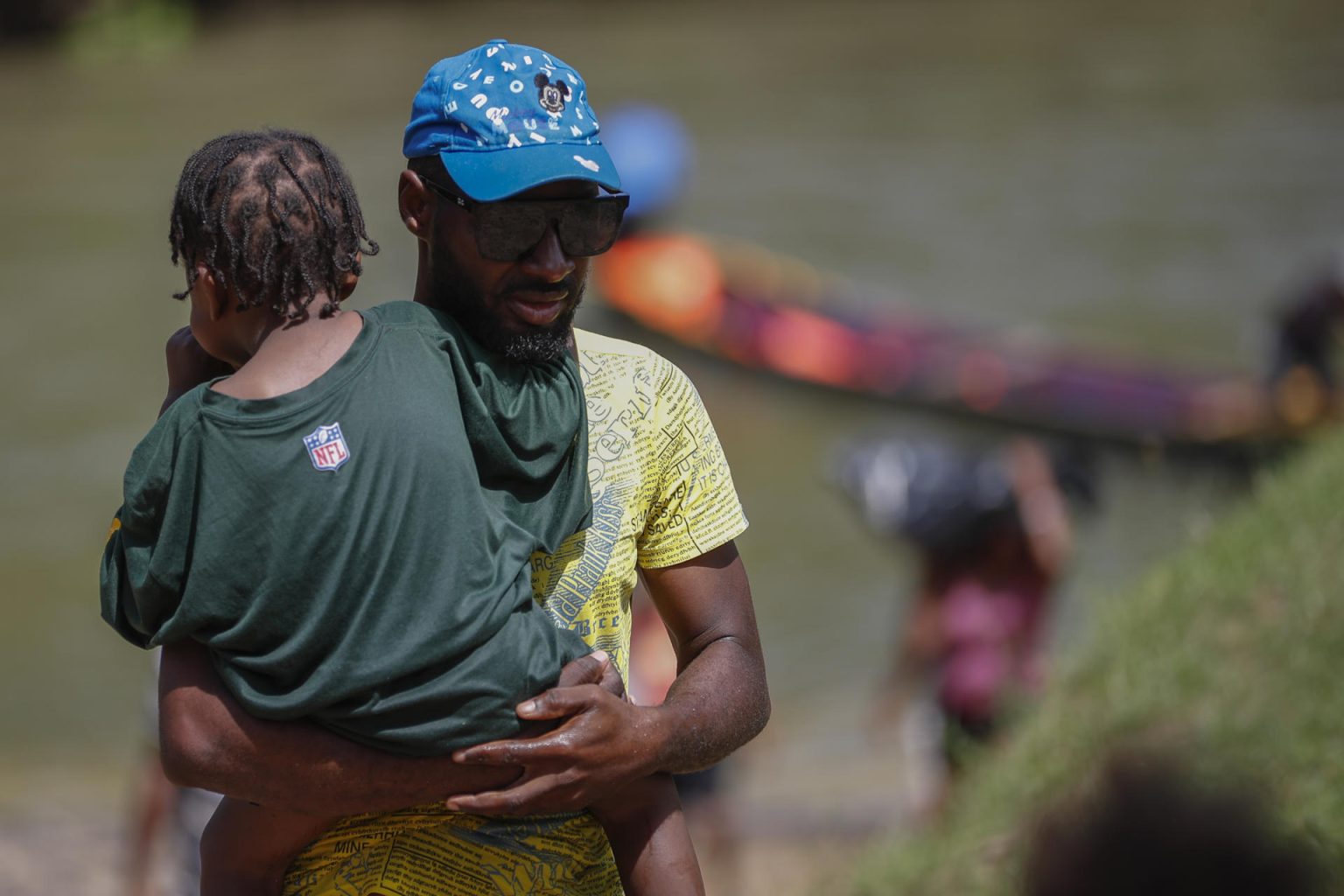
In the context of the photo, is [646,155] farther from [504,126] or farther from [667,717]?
[667,717]

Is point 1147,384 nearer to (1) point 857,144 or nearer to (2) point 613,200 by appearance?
(1) point 857,144

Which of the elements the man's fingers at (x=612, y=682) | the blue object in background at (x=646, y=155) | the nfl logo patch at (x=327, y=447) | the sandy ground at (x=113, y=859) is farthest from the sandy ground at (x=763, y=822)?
the blue object in background at (x=646, y=155)

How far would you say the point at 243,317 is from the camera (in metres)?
2.14

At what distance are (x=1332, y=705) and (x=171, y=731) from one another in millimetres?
3478

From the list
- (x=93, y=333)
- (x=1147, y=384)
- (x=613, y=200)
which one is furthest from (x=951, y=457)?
(x=93, y=333)

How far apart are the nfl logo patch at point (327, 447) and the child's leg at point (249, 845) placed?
0.52 meters

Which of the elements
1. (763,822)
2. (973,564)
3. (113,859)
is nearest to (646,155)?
(763,822)

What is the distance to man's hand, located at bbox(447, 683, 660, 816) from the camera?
2.12 metres

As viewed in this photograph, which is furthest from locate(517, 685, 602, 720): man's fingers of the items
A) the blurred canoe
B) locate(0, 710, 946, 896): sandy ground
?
the blurred canoe

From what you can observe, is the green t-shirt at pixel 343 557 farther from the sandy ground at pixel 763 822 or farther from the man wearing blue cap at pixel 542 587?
the sandy ground at pixel 763 822

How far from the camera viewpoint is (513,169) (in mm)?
2225

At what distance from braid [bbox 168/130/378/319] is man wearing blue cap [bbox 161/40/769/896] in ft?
0.68

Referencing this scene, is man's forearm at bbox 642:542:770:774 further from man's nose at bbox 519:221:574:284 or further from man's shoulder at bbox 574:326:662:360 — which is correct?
man's nose at bbox 519:221:574:284

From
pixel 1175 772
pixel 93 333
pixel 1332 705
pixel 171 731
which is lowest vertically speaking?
pixel 93 333
